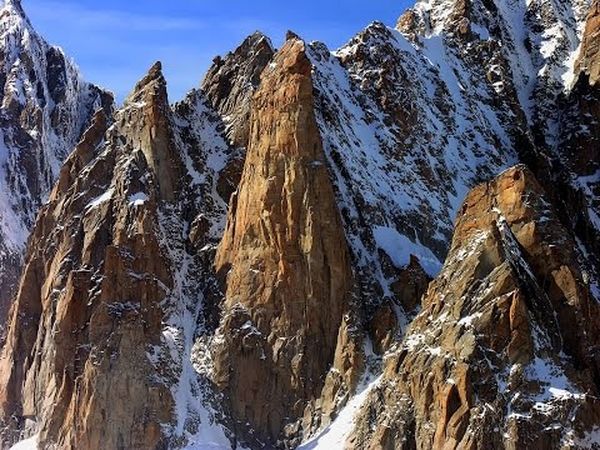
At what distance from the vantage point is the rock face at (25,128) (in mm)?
164250

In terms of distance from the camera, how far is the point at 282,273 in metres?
110

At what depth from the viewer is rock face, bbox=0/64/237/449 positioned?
10206 centimetres

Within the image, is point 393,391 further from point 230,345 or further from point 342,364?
point 230,345

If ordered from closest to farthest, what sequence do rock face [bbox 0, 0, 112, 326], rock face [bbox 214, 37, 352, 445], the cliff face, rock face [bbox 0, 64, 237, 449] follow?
1. the cliff face
2. rock face [bbox 0, 64, 237, 449]
3. rock face [bbox 214, 37, 352, 445]
4. rock face [bbox 0, 0, 112, 326]

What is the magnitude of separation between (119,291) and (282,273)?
16.7 metres

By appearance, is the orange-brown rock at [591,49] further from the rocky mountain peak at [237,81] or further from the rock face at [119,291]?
the rock face at [119,291]

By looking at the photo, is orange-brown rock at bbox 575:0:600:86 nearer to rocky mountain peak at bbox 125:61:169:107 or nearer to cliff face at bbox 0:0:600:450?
cliff face at bbox 0:0:600:450

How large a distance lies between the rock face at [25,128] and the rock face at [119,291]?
1376 inches

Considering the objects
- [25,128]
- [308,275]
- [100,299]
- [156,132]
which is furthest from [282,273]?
[25,128]

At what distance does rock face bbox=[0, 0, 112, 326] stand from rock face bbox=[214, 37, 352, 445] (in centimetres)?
5266

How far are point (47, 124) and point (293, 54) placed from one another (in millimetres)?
82542

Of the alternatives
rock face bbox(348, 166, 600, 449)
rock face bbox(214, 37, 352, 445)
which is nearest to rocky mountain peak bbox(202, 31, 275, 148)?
rock face bbox(214, 37, 352, 445)

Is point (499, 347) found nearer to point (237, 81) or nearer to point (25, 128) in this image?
point (237, 81)

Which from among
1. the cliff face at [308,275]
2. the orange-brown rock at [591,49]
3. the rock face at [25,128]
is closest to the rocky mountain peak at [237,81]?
the cliff face at [308,275]
